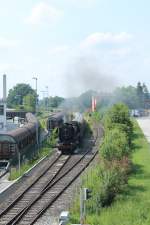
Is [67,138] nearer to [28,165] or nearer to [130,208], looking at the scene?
[28,165]

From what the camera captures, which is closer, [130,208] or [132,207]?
[130,208]

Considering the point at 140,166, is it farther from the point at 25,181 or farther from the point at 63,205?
the point at 63,205

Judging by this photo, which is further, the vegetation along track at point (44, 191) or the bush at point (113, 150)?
the bush at point (113, 150)

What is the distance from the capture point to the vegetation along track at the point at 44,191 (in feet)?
70.7

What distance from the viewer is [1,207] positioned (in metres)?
23.6

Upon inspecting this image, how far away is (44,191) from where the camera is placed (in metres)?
27.0

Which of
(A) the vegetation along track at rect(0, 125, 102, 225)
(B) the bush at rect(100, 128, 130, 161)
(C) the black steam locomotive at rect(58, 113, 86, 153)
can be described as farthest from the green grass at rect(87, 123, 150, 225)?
(C) the black steam locomotive at rect(58, 113, 86, 153)

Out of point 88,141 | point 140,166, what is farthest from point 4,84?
point 140,166

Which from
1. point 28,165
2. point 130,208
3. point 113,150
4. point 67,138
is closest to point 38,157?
point 67,138

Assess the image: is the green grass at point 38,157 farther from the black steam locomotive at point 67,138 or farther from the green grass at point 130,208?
the green grass at point 130,208

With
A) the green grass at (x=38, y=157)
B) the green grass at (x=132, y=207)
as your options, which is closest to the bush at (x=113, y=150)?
the green grass at (x=132, y=207)

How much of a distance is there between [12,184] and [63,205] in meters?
5.37

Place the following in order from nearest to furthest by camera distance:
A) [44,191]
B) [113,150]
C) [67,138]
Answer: [44,191] → [113,150] → [67,138]

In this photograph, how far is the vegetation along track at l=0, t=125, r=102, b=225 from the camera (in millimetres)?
21562
